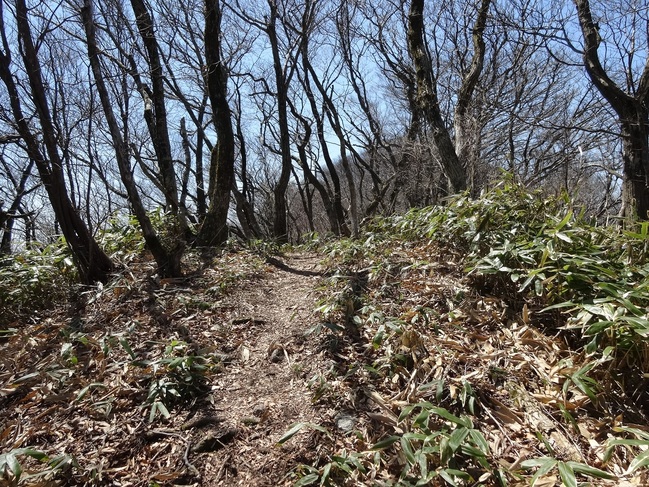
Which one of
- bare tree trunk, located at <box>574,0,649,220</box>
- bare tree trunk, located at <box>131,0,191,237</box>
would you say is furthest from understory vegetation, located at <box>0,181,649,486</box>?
bare tree trunk, located at <box>574,0,649,220</box>

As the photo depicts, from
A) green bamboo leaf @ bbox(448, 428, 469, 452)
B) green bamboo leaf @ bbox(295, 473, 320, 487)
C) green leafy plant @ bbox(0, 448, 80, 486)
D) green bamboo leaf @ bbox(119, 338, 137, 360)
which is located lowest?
green bamboo leaf @ bbox(295, 473, 320, 487)

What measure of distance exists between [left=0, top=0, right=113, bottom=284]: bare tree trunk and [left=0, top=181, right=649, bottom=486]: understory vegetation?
1.14ft

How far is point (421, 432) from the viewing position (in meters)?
1.78

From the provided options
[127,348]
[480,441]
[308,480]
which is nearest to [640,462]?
[480,441]

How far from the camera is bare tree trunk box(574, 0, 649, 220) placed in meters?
5.12

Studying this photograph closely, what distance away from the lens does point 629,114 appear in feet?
17.3

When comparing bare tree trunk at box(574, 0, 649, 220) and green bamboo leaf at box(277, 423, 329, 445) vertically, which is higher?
bare tree trunk at box(574, 0, 649, 220)

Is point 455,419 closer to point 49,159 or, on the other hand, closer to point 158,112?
point 49,159

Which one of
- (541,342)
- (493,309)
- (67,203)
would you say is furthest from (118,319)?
(541,342)

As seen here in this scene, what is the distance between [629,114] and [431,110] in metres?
2.88

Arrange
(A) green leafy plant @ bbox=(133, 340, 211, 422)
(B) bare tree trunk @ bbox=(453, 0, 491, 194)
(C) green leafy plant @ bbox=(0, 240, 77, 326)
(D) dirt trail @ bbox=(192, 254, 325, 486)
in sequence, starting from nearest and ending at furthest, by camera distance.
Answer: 1. (D) dirt trail @ bbox=(192, 254, 325, 486)
2. (A) green leafy plant @ bbox=(133, 340, 211, 422)
3. (C) green leafy plant @ bbox=(0, 240, 77, 326)
4. (B) bare tree trunk @ bbox=(453, 0, 491, 194)

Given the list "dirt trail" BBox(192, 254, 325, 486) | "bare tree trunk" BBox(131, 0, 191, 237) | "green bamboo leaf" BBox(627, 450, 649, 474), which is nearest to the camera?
"green bamboo leaf" BBox(627, 450, 649, 474)

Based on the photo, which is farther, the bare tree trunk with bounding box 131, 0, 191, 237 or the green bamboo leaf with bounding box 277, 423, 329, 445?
the bare tree trunk with bounding box 131, 0, 191, 237

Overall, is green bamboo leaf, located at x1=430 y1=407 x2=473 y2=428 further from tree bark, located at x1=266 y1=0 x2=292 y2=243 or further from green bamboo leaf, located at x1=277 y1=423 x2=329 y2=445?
tree bark, located at x1=266 y1=0 x2=292 y2=243
